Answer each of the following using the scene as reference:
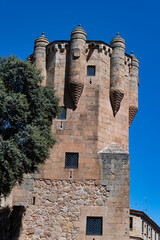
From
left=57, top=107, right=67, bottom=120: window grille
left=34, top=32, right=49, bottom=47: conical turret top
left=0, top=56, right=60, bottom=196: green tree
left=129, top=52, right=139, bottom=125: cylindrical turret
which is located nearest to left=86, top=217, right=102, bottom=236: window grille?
left=0, top=56, right=60, bottom=196: green tree

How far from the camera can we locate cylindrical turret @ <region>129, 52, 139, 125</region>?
27734mm

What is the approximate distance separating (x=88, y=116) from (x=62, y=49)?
202 inches

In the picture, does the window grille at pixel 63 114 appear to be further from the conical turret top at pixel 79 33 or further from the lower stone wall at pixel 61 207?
the conical turret top at pixel 79 33

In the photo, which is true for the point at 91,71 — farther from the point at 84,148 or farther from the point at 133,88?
the point at 84,148

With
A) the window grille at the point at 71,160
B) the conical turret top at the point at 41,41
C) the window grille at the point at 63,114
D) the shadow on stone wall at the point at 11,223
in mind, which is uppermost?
the conical turret top at the point at 41,41

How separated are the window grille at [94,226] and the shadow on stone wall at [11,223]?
401cm

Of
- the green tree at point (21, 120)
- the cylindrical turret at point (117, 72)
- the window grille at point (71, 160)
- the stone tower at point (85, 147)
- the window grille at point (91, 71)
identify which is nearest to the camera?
the green tree at point (21, 120)

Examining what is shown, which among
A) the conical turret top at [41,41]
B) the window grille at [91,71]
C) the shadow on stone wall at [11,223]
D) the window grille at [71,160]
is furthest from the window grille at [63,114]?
the shadow on stone wall at [11,223]

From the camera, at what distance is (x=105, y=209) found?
2347 cm

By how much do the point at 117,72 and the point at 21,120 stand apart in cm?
849

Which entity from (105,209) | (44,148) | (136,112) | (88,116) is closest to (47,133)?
(44,148)

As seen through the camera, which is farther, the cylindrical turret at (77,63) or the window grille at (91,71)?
the window grille at (91,71)

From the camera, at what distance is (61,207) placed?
23.7 metres

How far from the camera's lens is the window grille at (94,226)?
23141 mm
